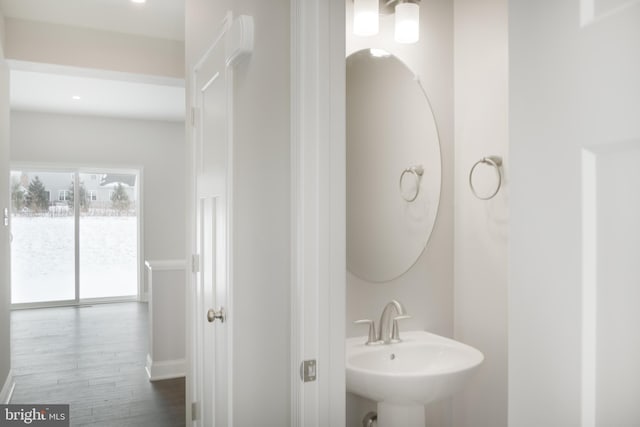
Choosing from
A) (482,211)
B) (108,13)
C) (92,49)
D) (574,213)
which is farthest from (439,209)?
(92,49)

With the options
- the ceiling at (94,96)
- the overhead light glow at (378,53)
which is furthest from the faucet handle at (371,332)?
the ceiling at (94,96)

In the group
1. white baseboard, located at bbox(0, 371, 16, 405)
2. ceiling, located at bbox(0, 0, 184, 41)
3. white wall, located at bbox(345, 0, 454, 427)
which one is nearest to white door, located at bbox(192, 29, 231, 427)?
white wall, located at bbox(345, 0, 454, 427)

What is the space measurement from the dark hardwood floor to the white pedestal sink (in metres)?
1.74

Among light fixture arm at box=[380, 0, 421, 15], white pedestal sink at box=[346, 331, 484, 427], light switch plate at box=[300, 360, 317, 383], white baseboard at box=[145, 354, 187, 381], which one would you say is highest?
light fixture arm at box=[380, 0, 421, 15]

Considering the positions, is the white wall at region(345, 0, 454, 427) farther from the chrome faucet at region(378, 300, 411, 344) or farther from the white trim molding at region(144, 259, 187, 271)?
the white trim molding at region(144, 259, 187, 271)

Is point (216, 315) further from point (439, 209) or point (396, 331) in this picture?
point (439, 209)

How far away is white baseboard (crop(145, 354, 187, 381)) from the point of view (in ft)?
12.7

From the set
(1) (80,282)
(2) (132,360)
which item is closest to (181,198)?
(1) (80,282)

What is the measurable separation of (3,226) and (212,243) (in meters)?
2.36

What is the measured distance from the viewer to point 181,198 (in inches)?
304

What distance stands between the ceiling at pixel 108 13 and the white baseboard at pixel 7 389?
104 inches

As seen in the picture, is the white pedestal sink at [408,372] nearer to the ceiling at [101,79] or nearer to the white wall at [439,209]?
the white wall at [439,209]

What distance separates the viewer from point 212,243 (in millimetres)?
1897

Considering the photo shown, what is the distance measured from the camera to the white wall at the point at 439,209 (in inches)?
85.5
